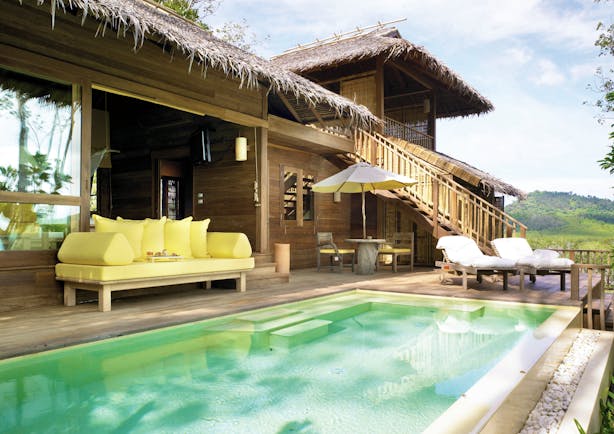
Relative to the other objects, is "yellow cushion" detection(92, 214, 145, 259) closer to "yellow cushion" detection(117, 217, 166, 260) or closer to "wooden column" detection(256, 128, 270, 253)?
"yellow cushion" detection(117, 217, 166, 260)

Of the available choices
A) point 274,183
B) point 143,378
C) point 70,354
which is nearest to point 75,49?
point 70,354

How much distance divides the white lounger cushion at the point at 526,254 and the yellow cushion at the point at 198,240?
394 cm

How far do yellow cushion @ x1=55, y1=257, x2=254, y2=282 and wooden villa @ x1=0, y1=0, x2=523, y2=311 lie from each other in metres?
0.33

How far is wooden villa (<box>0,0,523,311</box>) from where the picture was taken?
4566 mm

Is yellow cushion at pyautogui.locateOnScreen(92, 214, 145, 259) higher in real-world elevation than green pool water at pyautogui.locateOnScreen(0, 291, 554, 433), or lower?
higher

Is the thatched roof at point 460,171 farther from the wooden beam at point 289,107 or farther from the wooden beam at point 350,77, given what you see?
the wooden beam at point 289,107

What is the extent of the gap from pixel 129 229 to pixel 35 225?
926 millimetres

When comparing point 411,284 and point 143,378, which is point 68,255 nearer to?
point 143,378

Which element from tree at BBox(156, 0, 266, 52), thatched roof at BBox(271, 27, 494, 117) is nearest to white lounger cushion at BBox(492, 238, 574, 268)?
thatched roof at BBox(271, 27, 494, 117)

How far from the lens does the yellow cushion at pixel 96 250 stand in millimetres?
4422

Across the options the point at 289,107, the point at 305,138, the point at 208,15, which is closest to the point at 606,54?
the point at 305,138

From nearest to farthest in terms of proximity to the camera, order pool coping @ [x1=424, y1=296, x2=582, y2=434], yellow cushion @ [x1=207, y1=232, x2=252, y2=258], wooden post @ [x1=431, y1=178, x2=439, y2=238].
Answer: pool coping @ [x1=424, y1=296, x2=582, y2=434] < yellow cushion @ [x1=207, y1=232, x2=252, y2=258] < wooden post @ [x1=431, y1=178, x2=439, y2=238]

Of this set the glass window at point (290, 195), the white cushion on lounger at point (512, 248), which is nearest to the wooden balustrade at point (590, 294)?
the white cushion on lounger at point (512, 248)

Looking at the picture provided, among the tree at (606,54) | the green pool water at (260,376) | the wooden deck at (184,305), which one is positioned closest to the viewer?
the green pool water at (260,376)
